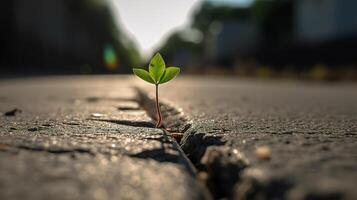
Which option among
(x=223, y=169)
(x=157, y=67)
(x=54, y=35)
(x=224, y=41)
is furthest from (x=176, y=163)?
(x=224, y=41)

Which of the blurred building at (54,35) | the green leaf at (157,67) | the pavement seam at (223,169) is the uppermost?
the green leaf at (157,67)

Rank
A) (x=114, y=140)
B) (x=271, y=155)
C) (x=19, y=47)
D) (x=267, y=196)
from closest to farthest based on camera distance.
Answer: (x=267, y=196) → (x=271, y=155) → (x=114, y=140) → (x=19, y=47)

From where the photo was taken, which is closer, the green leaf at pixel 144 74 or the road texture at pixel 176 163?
the road texture at pixel 176 163

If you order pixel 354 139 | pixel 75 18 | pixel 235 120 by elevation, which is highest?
pixel 354 139

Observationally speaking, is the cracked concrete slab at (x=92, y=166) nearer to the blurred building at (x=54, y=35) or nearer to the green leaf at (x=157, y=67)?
the green leaf at (x=157, y=67)

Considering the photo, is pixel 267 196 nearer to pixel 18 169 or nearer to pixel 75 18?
pixel 18 169

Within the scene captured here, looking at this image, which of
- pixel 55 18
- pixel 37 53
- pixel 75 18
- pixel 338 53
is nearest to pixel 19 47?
pixel 37 53

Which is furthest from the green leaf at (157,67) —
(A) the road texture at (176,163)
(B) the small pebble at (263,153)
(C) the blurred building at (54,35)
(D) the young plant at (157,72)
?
(C) the blurred building at (54,35)

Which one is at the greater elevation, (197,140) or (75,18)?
(197,140)
